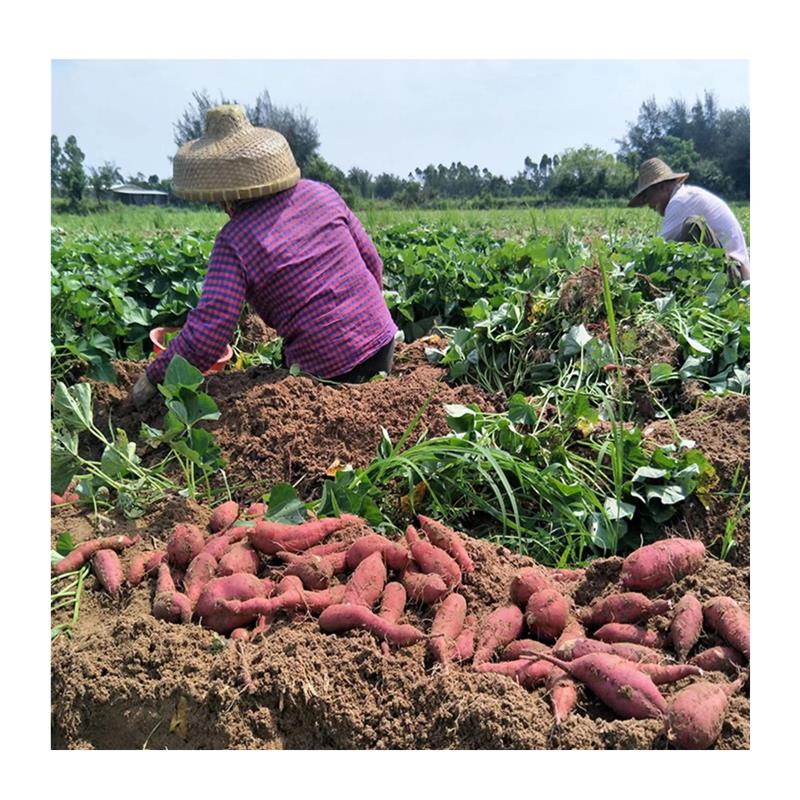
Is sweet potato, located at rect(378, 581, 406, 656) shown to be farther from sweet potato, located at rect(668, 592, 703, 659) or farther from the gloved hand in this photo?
the gloved hand

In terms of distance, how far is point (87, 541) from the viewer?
2.30 m

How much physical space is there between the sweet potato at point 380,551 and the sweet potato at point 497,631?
26cm

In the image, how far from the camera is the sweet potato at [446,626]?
70.3 inches

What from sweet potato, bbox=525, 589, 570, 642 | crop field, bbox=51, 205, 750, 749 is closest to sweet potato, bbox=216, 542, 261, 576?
crop field, bbox=51, 205, 750, 749

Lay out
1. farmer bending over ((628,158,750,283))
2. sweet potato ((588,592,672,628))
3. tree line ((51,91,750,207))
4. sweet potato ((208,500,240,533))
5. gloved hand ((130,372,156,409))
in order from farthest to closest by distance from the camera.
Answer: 1. tree line ((51,91,750,207))
2. farmer bending over ((628,158,750,283))
3. gloved hand ((130,372,156,409))
4. sweet potato ((208,500,240,533))
5. sweet potato ((588,592,672,628))

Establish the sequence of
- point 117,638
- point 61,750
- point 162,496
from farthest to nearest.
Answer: point 162,496 → point 117,638 → point 61,750

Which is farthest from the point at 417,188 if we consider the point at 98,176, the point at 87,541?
the point at 87,541

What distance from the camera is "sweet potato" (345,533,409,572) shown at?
204 centimetres

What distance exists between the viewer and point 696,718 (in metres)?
1.54

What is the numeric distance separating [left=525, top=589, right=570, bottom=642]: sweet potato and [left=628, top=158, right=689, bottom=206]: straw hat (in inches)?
190

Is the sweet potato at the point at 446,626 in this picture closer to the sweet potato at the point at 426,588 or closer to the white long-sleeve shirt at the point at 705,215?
the sweet potato at the point at 426,588

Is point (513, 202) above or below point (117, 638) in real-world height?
above

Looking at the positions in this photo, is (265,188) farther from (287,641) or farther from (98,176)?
(98,176)

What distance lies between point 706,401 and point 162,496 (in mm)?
2094
